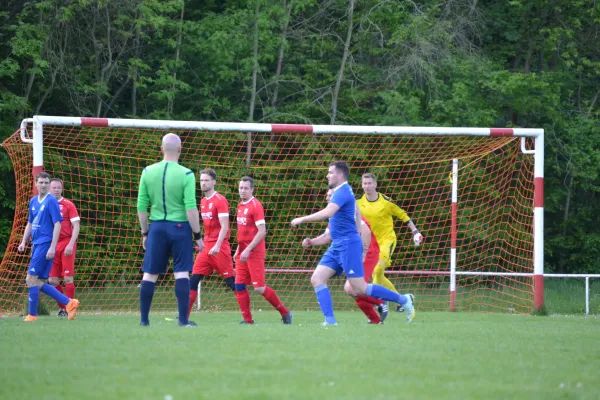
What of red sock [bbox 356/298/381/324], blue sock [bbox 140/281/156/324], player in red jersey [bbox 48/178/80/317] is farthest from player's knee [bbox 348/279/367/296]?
player in red jersey [bbox 48/178/80/317]

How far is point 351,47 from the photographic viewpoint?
88.1 feet

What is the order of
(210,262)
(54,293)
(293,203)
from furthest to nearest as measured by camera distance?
1. (293,203)
2. (210,262)
3. (54,293)

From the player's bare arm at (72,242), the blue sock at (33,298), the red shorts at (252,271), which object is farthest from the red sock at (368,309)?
the player's bare arm at (72,242)

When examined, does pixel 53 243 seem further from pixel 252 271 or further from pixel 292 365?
pixel 292 365

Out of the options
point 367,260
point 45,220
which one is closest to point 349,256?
point 367,260

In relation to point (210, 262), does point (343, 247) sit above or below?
above

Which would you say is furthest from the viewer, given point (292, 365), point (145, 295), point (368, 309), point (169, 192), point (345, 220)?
point (368, 309)

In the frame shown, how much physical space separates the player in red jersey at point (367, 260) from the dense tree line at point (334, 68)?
12.1 meters

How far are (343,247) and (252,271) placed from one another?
159 centimetres

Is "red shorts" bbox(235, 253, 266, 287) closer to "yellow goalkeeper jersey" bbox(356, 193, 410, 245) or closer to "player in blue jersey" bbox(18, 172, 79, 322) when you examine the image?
"player in blue jersey" bbox(18, 172, 79, 322)

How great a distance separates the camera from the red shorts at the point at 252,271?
10594 millimetres

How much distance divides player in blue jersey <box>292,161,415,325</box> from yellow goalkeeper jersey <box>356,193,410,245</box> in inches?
109

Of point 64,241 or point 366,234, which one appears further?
point 64,241

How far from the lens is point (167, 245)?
8727mm
